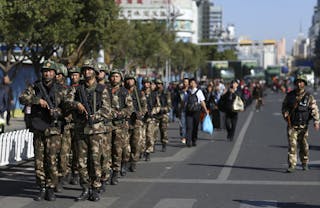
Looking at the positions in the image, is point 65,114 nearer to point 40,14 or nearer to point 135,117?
point 135,117

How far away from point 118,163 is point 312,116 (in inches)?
144

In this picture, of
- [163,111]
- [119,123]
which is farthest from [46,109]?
[163,111]

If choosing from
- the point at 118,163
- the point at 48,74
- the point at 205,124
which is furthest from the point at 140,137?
the point at 205,124

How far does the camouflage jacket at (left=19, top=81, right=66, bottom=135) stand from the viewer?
9.48 metres

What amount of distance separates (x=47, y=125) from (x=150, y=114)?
205 inches

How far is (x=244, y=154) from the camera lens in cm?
1598

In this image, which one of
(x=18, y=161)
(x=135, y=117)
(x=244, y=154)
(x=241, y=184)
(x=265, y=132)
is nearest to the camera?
(x=241, y=184)

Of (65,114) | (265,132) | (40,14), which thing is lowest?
(265,132)

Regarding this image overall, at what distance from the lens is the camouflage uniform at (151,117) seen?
14453mm

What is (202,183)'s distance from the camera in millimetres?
11359

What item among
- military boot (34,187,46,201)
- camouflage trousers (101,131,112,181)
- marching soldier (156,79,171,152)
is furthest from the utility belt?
marching soldier (156,79,171,152)

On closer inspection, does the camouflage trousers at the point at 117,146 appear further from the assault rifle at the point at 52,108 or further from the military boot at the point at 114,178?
the assault rifle at the point at 52,108

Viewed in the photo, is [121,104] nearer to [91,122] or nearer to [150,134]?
[91,122]

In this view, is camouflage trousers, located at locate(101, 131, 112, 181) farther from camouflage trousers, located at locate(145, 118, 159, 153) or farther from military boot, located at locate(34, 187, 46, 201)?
camouflage trousers, located at locate(145, 118, 159, 153)
